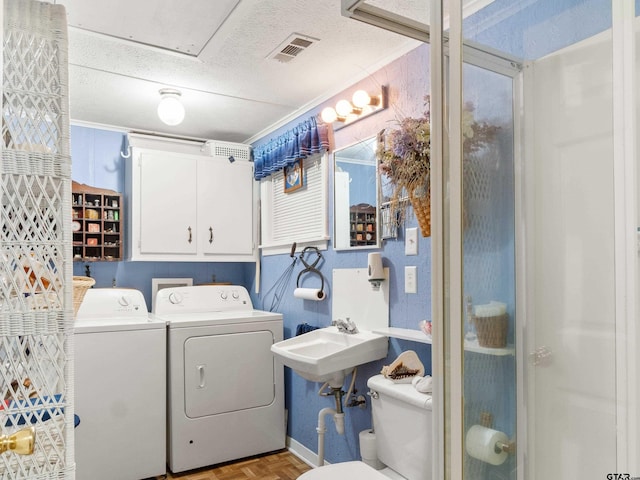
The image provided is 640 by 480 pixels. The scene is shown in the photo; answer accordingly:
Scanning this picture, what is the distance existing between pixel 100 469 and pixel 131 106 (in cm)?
227

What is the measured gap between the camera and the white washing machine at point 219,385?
3025mm

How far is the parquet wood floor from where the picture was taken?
296 centimetres

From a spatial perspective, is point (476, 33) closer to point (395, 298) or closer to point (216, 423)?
point (395, 298)

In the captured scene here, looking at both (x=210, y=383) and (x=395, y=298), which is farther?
(x=210, y=383)

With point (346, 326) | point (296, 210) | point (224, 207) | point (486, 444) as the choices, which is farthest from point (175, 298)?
point (486, 444)

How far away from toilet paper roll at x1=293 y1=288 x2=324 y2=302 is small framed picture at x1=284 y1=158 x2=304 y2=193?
0.72 meters

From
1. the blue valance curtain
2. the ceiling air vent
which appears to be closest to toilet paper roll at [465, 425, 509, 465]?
the ceiling air vent

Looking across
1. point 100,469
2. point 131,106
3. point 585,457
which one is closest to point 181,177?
point 131,106

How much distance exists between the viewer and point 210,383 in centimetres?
311

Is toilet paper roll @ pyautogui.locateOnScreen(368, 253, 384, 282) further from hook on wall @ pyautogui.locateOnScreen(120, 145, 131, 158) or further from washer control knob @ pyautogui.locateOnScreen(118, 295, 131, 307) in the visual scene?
hook on wall @ pyautogui.locateOnScreen(120, 145, 131, 158)

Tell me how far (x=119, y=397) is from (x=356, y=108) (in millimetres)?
2202

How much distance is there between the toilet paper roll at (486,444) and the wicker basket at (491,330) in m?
0.13

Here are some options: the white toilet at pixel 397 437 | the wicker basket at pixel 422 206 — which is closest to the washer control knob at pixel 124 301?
the white toilet at pixel 397 437

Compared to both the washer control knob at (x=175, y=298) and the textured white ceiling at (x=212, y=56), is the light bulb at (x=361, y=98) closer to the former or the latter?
the textured white ceiling at (x=212, y=56)
